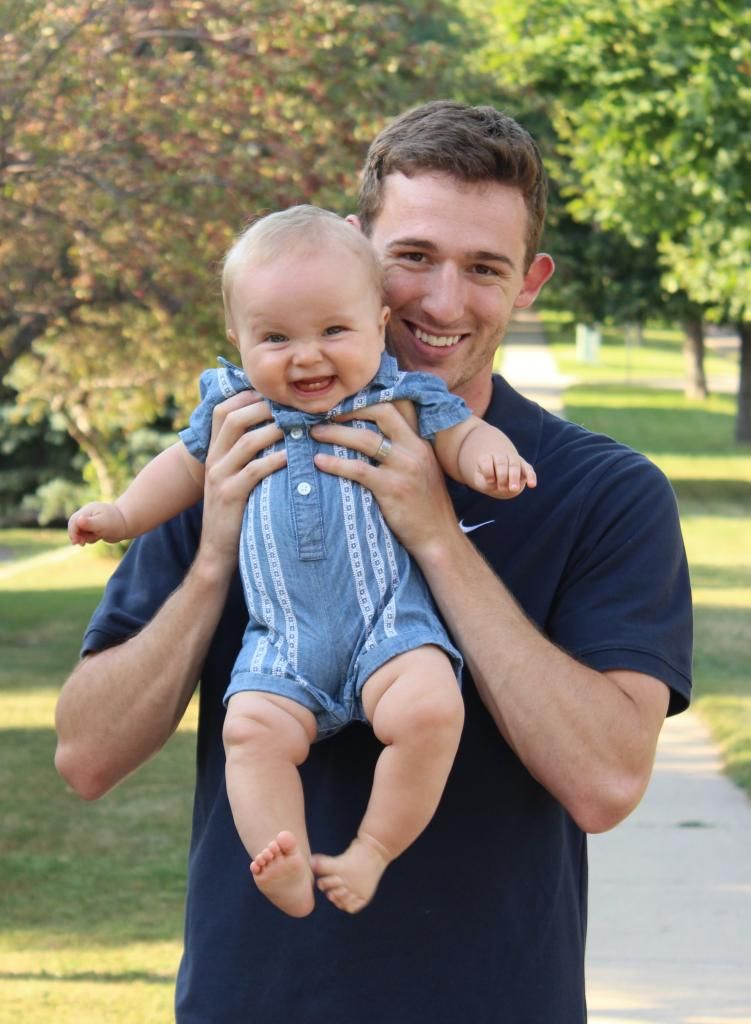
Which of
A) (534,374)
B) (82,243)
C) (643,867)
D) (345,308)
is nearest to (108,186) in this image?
(82,243)

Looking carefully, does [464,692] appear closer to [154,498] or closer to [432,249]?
[154,498]

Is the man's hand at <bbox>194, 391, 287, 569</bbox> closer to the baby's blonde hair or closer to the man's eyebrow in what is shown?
the baby's blonde hair

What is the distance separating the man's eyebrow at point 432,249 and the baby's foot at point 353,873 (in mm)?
958

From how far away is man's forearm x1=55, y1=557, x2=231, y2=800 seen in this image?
261cm

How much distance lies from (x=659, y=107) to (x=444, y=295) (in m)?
15.7

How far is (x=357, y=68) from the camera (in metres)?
13.5

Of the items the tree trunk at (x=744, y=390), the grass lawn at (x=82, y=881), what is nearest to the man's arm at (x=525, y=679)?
the grass lawn at (x=82, y=881)

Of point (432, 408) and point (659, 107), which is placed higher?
point (432, 408)

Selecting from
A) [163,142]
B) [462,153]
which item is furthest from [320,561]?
[163,142]

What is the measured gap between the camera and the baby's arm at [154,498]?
2742 mm

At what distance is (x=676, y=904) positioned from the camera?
23.9 feet

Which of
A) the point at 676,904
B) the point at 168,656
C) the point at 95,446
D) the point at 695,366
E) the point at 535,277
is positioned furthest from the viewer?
the point at 695,366

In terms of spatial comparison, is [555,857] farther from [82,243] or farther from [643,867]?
[82,243]

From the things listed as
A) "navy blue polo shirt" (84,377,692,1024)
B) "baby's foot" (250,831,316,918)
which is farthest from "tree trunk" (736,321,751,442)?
"baby's foot" (250,831,316,918)
